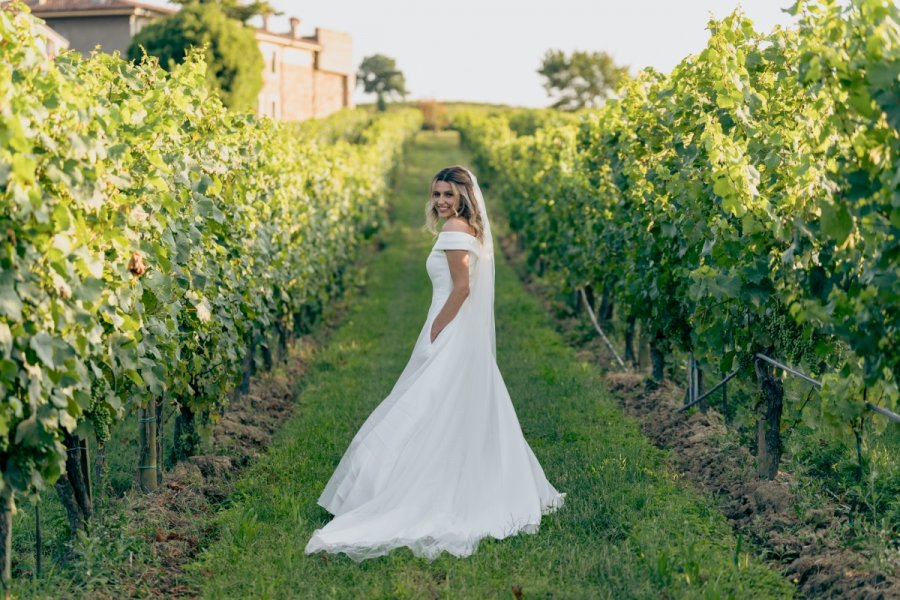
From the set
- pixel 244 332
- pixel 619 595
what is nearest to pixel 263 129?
pixel 244 332

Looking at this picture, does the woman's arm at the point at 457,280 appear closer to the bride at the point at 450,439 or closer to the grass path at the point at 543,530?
the bride at the point at 450,439

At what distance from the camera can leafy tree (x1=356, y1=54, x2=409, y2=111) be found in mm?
121312

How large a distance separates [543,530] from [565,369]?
433 cm

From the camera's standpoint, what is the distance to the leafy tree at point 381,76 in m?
121

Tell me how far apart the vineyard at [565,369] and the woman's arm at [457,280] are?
1.29 metres

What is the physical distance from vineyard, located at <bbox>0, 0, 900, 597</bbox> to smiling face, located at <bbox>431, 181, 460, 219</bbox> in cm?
141

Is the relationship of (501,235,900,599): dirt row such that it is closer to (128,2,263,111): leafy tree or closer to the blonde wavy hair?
the blonde wavy hair

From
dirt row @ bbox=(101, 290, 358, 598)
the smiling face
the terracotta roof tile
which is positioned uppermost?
the terracotta roof tile

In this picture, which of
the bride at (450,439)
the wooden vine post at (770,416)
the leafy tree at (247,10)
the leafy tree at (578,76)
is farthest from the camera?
the leafy tree at (578,76)

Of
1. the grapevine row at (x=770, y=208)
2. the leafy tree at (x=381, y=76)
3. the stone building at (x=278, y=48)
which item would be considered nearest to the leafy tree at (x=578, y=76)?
the leafy tree at (x=381, y=76)

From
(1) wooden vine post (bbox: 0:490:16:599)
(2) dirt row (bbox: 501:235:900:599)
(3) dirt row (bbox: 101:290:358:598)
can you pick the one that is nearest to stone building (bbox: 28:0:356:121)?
(3) dirt row (bbox: 101:290:358:598)

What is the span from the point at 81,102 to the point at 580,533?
318cm

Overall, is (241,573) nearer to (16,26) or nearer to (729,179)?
(16,26)

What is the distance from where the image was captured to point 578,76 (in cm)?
10988
